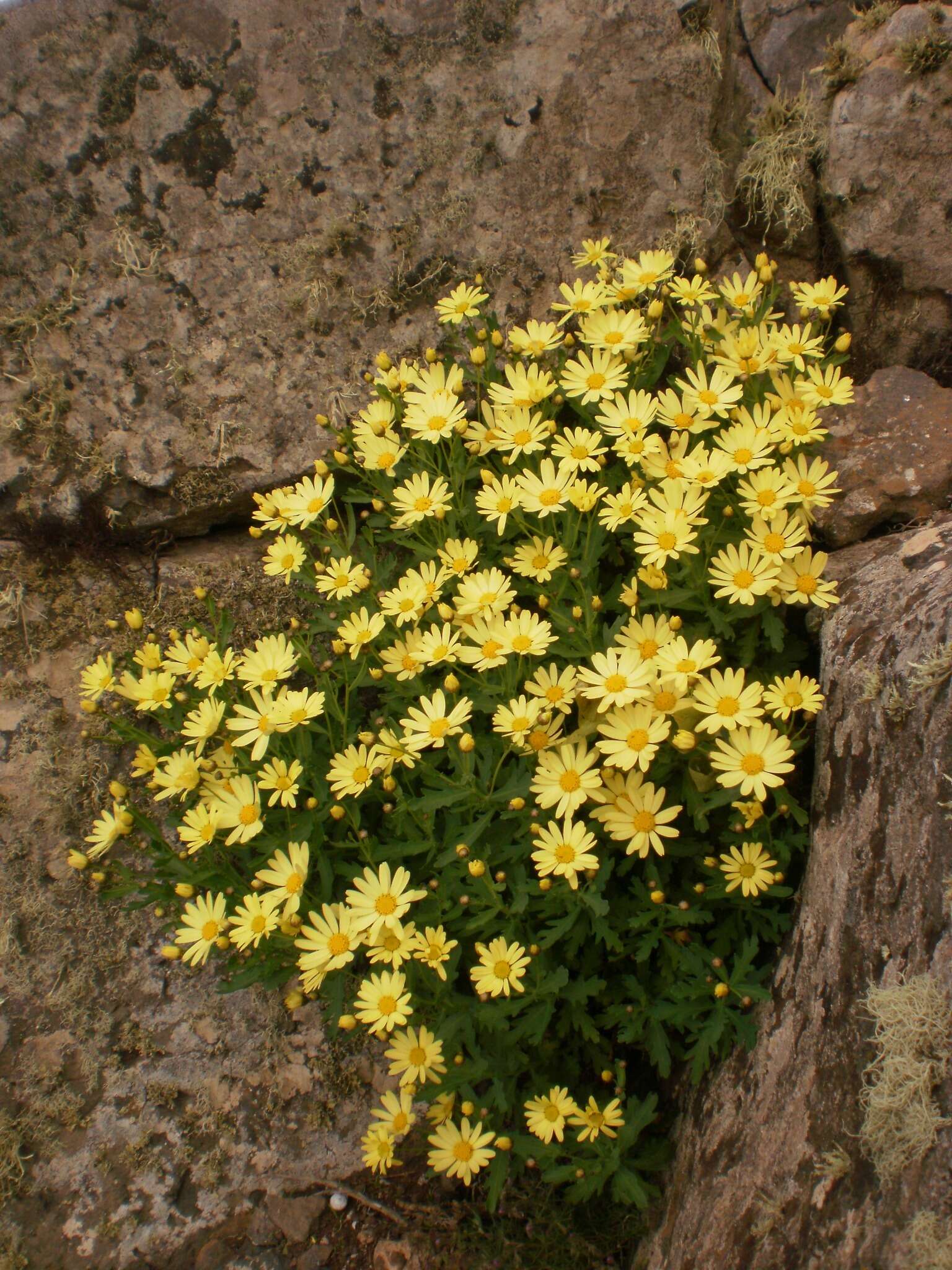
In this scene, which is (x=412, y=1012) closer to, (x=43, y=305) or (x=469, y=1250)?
(x=469, y=1250)

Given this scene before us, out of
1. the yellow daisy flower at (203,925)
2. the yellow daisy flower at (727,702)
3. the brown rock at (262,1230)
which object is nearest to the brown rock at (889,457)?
the yellow daisy flower at (727,702)

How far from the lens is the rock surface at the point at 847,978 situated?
1869 millimetres

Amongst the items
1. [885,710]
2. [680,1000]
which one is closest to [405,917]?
[680,1000]

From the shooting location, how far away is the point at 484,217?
367 cm

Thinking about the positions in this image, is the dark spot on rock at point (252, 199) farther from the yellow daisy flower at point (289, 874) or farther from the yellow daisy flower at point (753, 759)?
the yellow daisy flower at point (753, 759)

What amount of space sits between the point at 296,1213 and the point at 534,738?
1.86 meters

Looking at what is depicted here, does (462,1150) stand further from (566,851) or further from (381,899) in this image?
→ (566,851)

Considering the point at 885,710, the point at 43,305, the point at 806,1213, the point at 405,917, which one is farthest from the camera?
the point at 43,305

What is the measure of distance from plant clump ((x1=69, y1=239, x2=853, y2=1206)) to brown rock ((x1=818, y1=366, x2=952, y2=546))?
112mm

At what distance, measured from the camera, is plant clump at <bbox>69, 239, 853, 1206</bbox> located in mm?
2557

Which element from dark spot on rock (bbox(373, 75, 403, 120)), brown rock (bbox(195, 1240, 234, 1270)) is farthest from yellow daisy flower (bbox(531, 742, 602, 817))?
dark spot on rock (bbox(373, 75, 403, 120))

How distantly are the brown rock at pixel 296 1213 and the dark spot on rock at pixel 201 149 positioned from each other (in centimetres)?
379

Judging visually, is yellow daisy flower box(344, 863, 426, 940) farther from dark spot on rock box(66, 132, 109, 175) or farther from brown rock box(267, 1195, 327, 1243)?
dark spot on rock box(66, 132, 109, 175)

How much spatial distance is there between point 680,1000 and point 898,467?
192 cm
